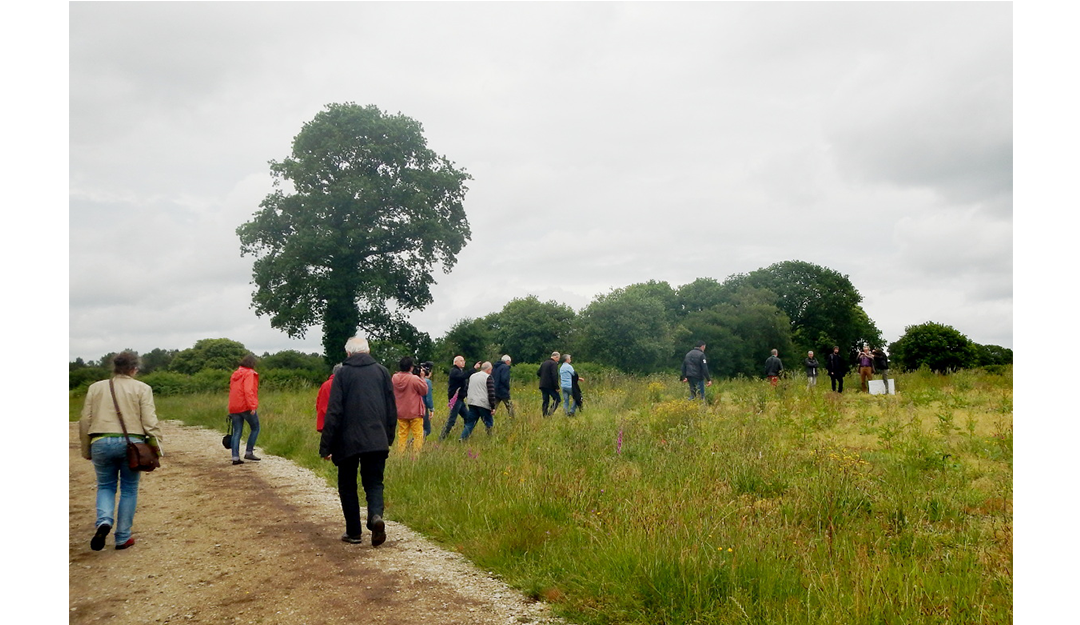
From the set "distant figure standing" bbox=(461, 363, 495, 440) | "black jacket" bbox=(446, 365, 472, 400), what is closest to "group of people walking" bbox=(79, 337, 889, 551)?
"distant figure standing" bbox=(461, 363, 495, 440)

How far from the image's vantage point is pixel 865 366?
70.9 feet

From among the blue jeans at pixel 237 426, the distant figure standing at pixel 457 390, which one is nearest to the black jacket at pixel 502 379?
the distant figure standing at pixel 457 390

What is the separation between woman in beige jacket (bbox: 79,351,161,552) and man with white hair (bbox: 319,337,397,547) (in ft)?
5.99

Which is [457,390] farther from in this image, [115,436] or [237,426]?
[115,436]

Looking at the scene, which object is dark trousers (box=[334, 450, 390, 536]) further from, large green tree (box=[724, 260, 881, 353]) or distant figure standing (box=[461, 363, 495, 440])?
large green tree (box=[724, 260, 881, 353])

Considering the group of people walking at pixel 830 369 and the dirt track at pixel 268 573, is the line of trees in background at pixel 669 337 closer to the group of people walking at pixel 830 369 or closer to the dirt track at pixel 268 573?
the group of people walking at pixel 830 369

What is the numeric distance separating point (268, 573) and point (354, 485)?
1.21 meters

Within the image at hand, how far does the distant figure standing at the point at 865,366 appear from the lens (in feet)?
70.2

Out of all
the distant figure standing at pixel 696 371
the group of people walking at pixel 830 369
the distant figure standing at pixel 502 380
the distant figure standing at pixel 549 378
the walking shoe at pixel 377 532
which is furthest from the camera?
the group of people walking at pixel 830 369

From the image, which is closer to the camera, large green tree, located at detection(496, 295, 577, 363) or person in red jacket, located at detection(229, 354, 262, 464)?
person in red jacket, located at detection(229, 354, 262, 464)

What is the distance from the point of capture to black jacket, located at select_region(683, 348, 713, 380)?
17734 mm

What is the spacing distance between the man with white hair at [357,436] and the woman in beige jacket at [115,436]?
1825mm

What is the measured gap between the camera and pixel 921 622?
3.54 meters
